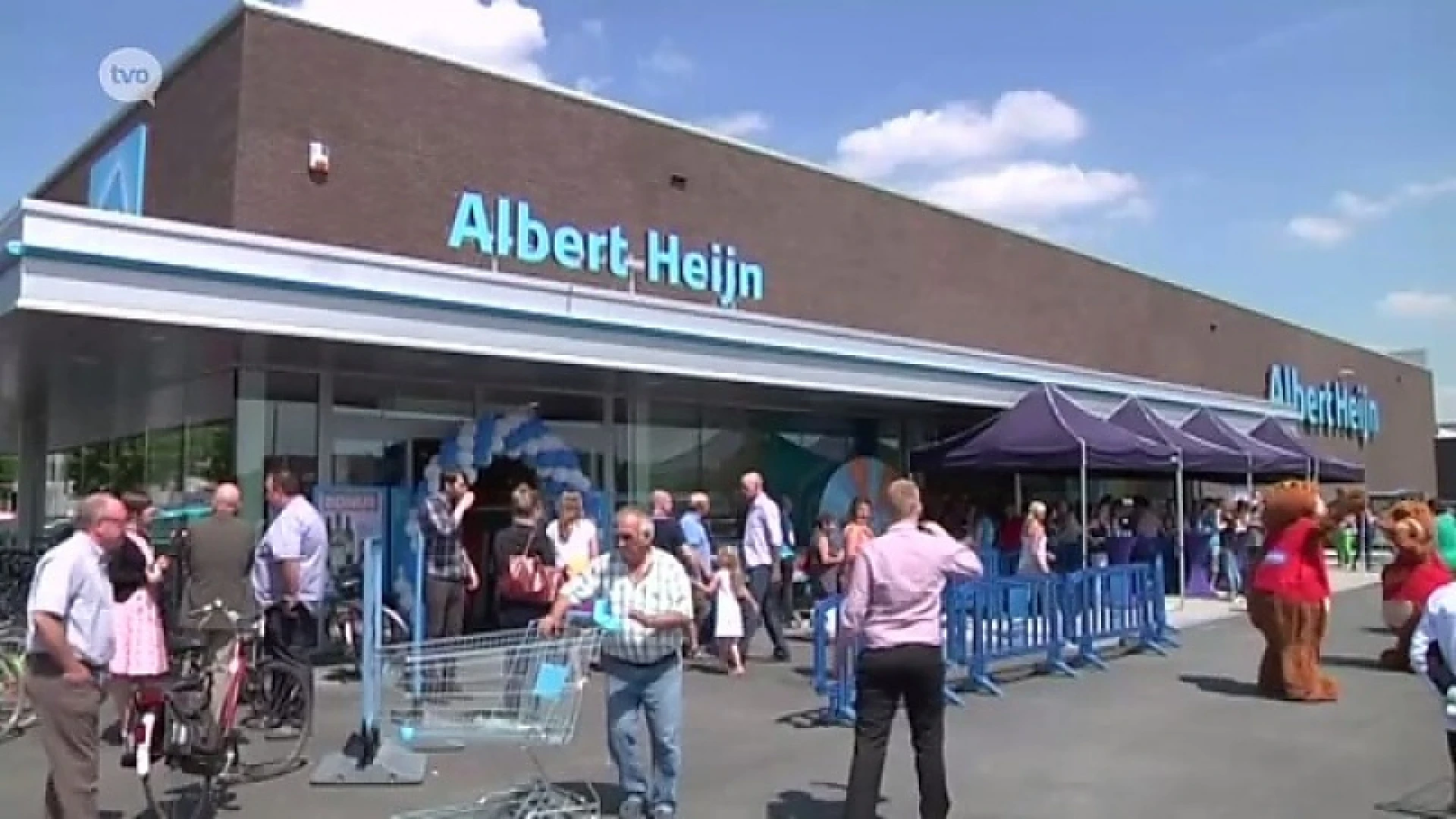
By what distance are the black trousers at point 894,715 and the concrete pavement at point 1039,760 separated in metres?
0.62

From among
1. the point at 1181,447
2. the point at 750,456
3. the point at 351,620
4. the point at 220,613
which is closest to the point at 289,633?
the point at 220,613

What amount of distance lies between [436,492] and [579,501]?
1.34 meters

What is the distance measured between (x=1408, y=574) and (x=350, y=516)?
10738 millimetres

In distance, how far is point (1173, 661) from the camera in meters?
13.2

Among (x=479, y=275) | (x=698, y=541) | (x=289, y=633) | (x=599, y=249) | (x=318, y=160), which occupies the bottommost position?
(x=289, y=633)

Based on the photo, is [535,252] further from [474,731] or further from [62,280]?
[474,731]

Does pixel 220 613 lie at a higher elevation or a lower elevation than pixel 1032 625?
higher

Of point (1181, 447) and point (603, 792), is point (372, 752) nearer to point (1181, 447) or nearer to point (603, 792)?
point (603, 792)

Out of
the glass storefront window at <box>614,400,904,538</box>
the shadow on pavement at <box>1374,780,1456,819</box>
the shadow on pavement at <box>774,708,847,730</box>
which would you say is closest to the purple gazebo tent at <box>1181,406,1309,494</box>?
the glass storefront window at <box>614,400,904,538</box>

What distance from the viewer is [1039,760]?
→ 8.44 meters

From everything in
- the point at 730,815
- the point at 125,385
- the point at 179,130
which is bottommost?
the point at 730,815

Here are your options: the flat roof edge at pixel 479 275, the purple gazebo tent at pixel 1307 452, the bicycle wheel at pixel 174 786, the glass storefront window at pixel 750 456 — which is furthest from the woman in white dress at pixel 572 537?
the purple gazebo tent at pixel 1307 452

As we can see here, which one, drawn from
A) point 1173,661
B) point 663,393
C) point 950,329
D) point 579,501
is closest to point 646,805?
point 579,501

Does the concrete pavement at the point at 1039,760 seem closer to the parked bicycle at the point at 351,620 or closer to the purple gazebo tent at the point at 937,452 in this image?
the parked bicycle at the point at 351,620
